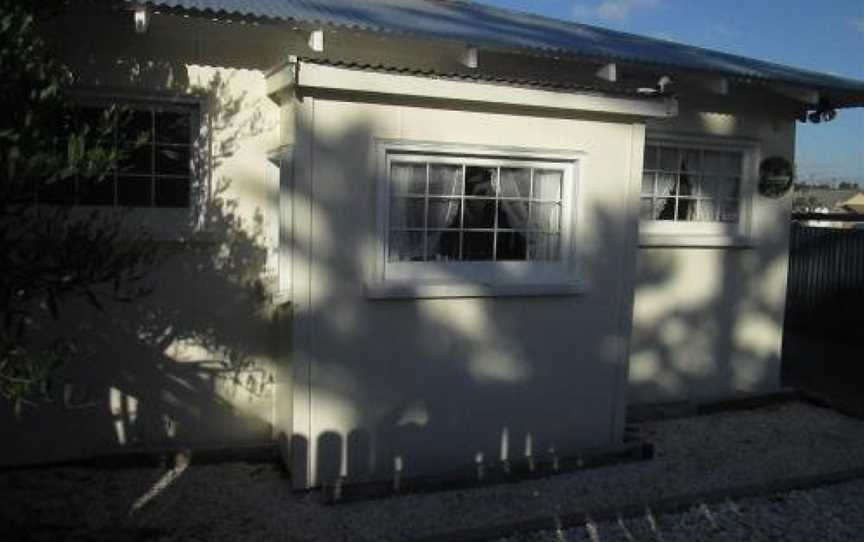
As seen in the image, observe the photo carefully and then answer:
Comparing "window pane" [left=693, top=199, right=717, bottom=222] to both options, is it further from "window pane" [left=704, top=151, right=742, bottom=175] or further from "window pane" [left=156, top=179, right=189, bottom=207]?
"window pane" [left=156, top=179, right=189, bottom=207]

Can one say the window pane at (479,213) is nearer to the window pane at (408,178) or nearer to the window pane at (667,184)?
the window pane at (408,178)

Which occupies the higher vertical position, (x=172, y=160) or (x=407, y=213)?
(x=172, y=160)

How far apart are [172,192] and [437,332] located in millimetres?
2328

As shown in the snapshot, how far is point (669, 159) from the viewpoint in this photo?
7840 millimetres

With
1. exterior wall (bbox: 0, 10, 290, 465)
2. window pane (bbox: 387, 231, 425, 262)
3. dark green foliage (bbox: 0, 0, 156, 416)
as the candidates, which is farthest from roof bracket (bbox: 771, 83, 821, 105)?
dark green foliage (bbox: 0, 0, 156, 416)

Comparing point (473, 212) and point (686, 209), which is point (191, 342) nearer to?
point (473, 212)

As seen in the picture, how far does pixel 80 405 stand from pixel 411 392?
2.53 meters

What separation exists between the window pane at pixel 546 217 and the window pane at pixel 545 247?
0.06 metres

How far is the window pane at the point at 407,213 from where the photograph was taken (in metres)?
5.59

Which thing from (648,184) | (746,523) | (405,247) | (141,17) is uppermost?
(141,17)

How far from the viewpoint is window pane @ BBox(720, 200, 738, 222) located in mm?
8133

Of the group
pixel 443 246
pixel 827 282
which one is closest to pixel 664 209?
pixel 443 246

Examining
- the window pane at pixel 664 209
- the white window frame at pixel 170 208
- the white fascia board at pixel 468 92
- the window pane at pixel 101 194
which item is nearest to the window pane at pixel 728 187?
the window pane at pixel 664 209

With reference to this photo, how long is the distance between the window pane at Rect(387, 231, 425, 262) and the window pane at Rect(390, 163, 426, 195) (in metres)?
0.32
